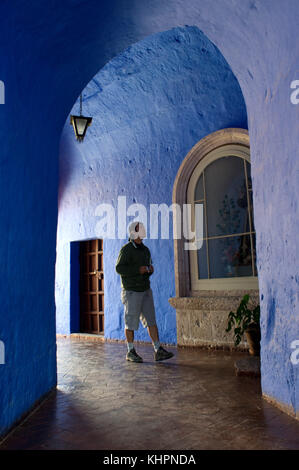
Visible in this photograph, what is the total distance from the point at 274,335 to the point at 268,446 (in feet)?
3.22

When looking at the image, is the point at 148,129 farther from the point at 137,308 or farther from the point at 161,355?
the point at 161,355

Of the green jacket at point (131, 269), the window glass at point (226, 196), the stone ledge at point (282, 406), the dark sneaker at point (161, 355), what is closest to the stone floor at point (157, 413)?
the stone ledge at point (282, 406)

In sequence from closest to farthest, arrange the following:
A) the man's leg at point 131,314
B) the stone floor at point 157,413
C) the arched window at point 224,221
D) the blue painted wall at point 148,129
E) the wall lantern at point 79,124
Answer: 1. the stone floor at point 157,413
2. the man's leg at point 131,314
3. the arched window at point 224,221
4. the blue painted wall at point 148,129
5. the wall lantern at point 79,124

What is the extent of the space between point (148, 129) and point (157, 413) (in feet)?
17.1

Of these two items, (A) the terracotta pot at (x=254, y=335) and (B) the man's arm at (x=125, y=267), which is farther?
(B) the man's arm at (x=125, y=267)

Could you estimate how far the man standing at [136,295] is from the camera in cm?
475

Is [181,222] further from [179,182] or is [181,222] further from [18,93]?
[18,93]

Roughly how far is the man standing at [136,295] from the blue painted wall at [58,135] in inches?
50.1

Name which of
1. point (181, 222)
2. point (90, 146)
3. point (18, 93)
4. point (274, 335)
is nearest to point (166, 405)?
point (274, 335)

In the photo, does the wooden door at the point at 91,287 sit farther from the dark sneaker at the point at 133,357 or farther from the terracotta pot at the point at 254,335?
the terracotta pot at the point at 254,335

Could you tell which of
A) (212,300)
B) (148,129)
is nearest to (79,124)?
(148,129)

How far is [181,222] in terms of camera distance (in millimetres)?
6281

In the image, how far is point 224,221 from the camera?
5812mm

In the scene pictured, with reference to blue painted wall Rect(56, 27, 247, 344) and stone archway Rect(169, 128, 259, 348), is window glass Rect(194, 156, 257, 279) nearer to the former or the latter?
stone archway Rect(169, 128, 259, 348)
